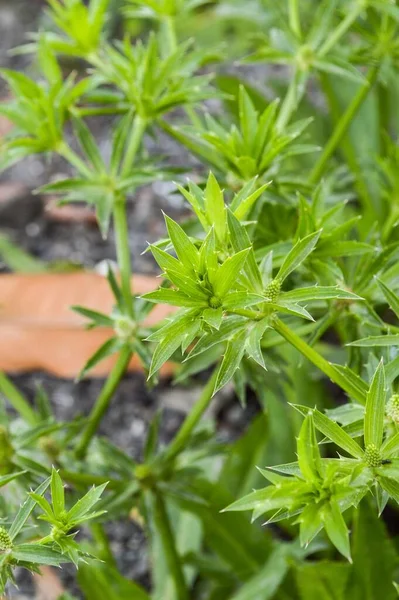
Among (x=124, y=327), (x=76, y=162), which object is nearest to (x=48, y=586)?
(x=124, y=327)

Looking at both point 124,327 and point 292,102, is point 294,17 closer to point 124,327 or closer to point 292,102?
point 292,102

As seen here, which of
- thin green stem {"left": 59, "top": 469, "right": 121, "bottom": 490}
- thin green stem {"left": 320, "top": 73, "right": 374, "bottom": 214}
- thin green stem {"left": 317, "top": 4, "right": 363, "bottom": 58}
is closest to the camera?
thin green stem {"left": 59, "top": 469, "right": 121, "bottom": 490}

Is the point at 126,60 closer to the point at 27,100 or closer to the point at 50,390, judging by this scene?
the point at 27,100

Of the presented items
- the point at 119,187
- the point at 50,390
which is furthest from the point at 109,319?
the point at 50,390

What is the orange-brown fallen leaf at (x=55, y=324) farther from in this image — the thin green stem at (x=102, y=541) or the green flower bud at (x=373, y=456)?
the green flower bud at (x=373, y=456)

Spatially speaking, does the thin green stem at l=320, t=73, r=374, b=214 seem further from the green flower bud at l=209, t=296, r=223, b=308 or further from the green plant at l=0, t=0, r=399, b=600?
the green flower bud at l=209, t=296, r=223, b=308

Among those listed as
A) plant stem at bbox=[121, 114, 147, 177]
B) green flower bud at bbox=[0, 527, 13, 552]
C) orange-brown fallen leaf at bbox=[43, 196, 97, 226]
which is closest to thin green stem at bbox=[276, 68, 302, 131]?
plant stem at bbox=[121, 114, 147, 177]

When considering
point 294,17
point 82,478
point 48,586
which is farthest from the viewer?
point 48,586

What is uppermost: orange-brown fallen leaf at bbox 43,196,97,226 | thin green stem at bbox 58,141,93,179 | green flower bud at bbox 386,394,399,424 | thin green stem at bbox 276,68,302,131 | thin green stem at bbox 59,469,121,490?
thin green stem at bbox 276,68,302,131
